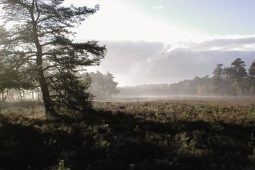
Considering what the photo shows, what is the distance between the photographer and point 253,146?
16516 mm

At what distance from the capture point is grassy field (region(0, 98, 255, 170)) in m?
13.3

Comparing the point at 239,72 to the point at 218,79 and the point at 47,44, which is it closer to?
the point at 218,79

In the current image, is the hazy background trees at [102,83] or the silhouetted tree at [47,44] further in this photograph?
the hazy background trees at [102,83]

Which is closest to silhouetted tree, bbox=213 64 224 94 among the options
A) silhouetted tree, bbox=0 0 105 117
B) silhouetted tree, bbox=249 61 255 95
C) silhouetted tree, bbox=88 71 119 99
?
silhouetted tree, bbox=249 61 255 95

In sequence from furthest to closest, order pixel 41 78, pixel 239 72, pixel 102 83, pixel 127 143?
pixel 102 83, pixel 239 72, pixel 41 78, pixel 127 143

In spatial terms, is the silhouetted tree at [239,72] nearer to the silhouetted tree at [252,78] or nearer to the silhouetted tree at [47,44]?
the silhouetted tree at [252,78]

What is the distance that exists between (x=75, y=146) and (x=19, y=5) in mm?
12134

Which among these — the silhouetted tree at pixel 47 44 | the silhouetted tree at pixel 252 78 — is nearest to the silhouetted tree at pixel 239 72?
the silhouetted tree at pixel 252 78

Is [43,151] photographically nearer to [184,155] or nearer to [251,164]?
[184,155]

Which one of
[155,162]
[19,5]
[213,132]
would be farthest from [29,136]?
[19,5]

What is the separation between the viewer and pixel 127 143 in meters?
15.8

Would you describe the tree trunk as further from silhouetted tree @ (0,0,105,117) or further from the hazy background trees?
the hazy background trees

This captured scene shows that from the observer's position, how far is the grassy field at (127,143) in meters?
13.3

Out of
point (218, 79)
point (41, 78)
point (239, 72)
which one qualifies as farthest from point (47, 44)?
point (218, 79)
